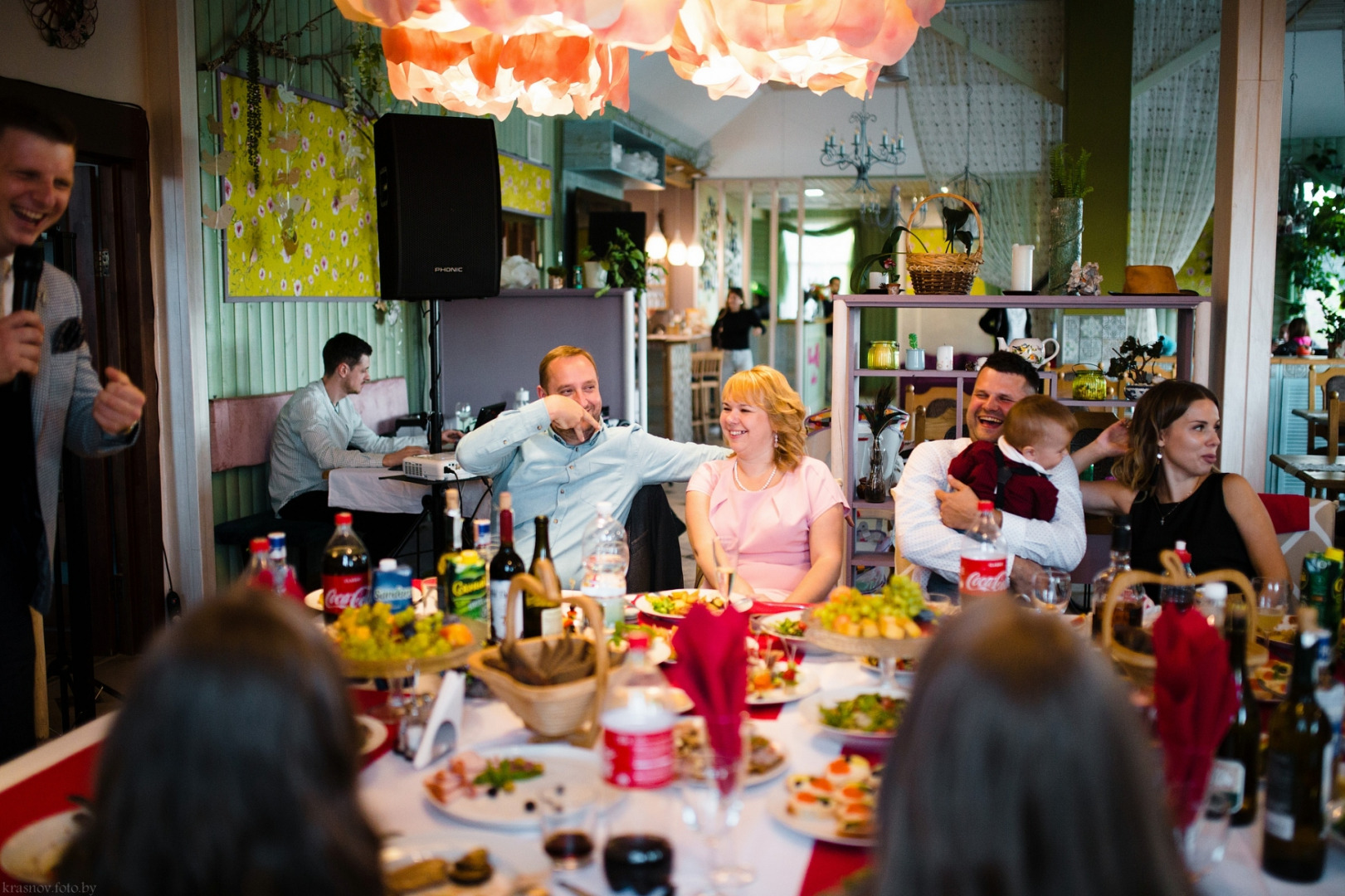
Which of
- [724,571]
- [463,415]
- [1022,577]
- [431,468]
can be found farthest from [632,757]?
[463,415]

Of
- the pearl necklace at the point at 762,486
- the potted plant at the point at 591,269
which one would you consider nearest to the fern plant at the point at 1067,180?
the pearl necklace at the point at 762,486

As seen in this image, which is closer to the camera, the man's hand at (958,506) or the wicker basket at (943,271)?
the man's hand at (958,506)

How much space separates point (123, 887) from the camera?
2.83 ft

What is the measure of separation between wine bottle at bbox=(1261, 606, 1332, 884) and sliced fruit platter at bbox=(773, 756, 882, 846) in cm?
46

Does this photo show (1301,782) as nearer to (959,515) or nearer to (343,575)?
(343,575)

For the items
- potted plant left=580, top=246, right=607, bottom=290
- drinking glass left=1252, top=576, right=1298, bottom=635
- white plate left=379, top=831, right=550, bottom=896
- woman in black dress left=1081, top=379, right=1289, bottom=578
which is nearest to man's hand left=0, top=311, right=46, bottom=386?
white plate left=379, top=831, right=550, bottom=896

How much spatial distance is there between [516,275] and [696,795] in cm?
620

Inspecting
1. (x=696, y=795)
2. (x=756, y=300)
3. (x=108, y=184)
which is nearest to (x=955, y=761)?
(x=696, y=795)

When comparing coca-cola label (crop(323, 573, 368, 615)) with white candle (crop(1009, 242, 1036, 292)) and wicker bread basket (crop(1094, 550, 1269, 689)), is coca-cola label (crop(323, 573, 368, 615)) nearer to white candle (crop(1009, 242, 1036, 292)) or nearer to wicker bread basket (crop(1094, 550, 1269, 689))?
wicker bread basket (crop(1094, 550, 1269, 689))

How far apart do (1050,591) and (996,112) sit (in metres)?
7.68

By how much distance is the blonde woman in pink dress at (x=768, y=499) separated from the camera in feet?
9.80

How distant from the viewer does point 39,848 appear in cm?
129

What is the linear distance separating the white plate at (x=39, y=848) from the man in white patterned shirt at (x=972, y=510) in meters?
2.14

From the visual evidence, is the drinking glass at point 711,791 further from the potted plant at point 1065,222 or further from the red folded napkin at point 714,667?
the potted plant at point 1065,222
